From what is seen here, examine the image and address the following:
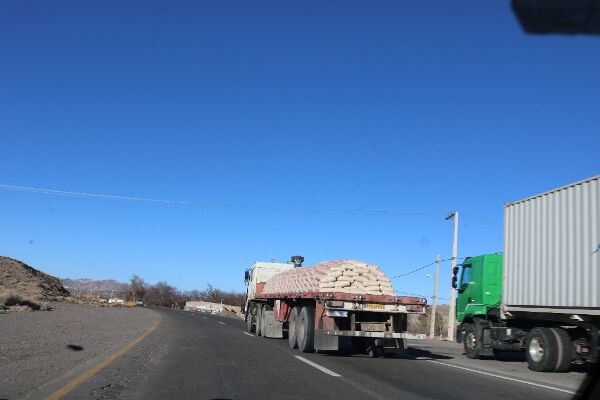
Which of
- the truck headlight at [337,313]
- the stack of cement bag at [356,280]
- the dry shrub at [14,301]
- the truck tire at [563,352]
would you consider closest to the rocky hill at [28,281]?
the dry shrub at [14,301]

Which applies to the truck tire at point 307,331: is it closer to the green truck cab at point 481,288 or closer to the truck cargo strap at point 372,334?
the truck cargo strap at point 372,334

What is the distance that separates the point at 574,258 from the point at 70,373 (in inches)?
408

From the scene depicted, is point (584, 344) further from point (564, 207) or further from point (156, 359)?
point (156, 359)

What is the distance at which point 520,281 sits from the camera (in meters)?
15.3

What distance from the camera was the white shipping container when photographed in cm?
1272

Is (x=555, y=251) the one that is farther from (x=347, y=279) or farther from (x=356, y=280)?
(x=347, y=279)

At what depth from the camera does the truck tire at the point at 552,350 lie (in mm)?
14023

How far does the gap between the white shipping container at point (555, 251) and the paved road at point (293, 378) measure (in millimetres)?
1692

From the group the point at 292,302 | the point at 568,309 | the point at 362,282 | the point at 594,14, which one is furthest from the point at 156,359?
the point at 594,14

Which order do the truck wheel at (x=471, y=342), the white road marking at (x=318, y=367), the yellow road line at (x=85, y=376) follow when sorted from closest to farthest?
the yellow road line at (x=85, y=376), the white road marking at (x=318, y=367), the truck wheel at (x=471, y=342)

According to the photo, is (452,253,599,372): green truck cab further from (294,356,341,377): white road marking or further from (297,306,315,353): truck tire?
(294,356,341,377): white road marking

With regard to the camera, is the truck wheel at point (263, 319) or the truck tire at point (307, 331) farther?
the truck wheel at point (263, 319)

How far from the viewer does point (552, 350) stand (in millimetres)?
14062

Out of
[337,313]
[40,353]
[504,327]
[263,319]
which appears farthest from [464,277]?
[40,353]
